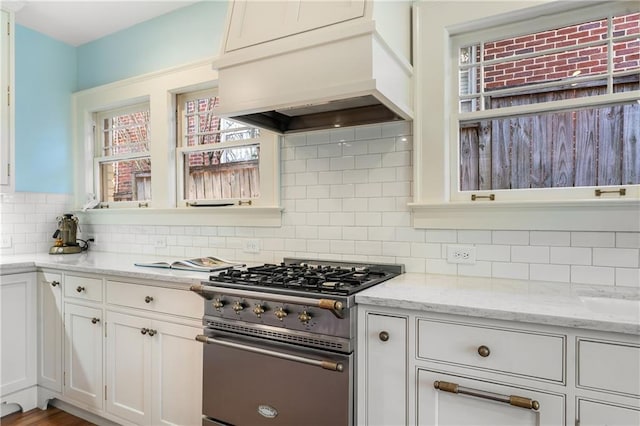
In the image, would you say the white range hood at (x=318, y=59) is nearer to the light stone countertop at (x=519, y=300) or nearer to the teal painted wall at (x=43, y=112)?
the light stone countertop at (x=519, y=300)

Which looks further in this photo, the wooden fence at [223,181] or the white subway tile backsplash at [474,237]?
the wooden fence at [223,181]

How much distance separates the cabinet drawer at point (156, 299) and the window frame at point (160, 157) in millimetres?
696

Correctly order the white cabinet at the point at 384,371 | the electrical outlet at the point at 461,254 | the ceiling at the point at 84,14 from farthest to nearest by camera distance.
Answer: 1. the ceiling at the point at 84,14
2. the electrical outlet at the point at 461,254
3. the white cabinet at the point at 384,371

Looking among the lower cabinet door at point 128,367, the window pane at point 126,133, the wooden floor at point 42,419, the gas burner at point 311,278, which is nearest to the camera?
the gas burner at point 311,278

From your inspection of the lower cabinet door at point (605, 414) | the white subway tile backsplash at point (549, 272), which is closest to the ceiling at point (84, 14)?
the white subway tile backsplash at point (549, 272)

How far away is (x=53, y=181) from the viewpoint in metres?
3.36

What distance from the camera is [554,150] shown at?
1867mm

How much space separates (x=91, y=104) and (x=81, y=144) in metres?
0.37

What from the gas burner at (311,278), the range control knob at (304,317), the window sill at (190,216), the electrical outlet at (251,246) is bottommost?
the range control knob at (304,317)

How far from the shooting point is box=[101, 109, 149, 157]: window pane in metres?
3.24

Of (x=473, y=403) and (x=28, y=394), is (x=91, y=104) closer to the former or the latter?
(x=28, y=394)

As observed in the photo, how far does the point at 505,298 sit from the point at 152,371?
185 cm

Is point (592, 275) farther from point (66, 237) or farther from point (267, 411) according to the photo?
point (66, 237)

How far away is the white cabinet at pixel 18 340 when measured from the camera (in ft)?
8.29
